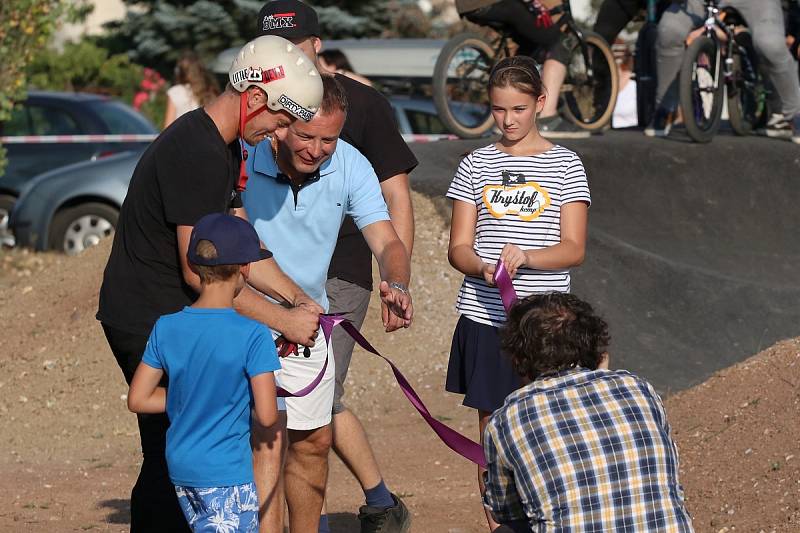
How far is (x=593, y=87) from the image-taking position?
12102 millimetres

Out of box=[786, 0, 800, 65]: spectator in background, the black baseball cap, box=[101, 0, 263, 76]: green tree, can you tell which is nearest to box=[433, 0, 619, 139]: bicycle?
box=[786, 0, 800, 65]: spectator in background

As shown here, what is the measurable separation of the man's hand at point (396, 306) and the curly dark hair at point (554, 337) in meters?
1.11

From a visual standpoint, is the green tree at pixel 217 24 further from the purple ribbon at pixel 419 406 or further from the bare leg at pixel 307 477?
the purple ribbon at pixel 419 406

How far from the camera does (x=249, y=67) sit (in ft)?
14.4

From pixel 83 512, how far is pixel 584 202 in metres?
2.96

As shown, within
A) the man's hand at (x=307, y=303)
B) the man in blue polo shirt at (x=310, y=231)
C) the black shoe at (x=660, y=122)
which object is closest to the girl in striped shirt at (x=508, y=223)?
the man in blue polo shirt at (x=310, y=231)

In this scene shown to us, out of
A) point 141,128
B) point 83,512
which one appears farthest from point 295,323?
point 141,128

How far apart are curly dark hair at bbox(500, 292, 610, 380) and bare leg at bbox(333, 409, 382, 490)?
7.01 feet

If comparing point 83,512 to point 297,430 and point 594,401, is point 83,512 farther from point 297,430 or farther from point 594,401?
point 594,401

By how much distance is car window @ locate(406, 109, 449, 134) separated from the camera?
1463 cm

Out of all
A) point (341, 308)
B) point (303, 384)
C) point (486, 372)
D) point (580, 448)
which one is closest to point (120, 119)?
point (341, 308)

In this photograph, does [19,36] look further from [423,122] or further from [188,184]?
[188,184]

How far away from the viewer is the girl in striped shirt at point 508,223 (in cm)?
522

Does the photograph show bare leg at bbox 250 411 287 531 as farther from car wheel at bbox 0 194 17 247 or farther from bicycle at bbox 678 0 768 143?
car wheel at bbox 0 194 17 247
